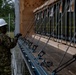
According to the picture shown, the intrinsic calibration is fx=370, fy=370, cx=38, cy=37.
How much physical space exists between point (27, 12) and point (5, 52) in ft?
44.1

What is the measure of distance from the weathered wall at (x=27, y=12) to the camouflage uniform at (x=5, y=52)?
12934mm

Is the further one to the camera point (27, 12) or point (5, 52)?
point (27, 12)

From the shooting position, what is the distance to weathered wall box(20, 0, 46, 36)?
1973 cm

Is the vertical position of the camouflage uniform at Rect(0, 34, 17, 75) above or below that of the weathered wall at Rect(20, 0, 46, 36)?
below

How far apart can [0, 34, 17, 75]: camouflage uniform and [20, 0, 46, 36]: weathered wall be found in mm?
12934

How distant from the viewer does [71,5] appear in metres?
7.38

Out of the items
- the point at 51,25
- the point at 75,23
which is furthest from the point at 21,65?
the point at 75,23

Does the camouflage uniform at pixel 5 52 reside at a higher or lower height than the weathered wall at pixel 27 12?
lower

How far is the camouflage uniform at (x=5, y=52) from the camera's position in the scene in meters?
6.35

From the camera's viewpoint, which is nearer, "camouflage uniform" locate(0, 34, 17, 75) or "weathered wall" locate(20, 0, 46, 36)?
"camouflage uniform" locate(0, 34, 17, 75)

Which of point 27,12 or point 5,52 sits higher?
point 27,12

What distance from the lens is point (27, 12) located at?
19.9m

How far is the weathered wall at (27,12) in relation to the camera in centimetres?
1973

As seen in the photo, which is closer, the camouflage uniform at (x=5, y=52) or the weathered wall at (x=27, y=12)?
the camouflage uniform at (x=5, y=52)
